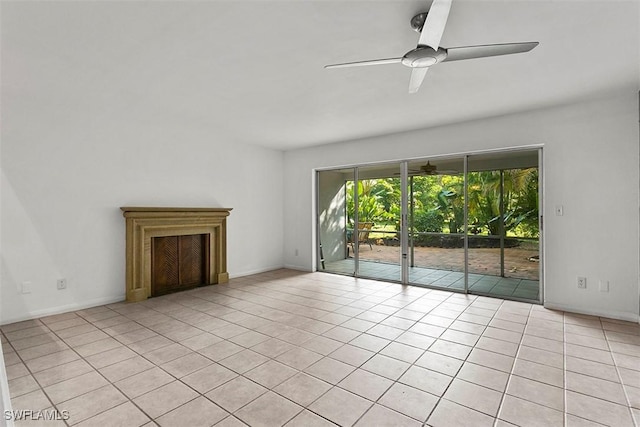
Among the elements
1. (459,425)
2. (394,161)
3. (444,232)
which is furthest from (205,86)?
(444,232)

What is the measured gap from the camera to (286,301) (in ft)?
14.4

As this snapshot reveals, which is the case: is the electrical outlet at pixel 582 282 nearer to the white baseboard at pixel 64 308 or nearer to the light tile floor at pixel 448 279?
the light tile floor at pixel 448 279

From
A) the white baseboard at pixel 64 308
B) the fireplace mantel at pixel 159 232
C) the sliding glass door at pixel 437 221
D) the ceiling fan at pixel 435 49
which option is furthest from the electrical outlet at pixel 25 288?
the sliding glass door at pixel 437 221

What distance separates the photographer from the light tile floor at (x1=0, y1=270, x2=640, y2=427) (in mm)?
2021

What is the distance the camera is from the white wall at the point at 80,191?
11.8ft

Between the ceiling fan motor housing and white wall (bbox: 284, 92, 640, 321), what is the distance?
8.96 feet

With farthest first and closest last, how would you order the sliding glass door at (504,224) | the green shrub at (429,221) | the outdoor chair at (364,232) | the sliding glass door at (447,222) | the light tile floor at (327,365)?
the outdoor chair at (364,232), the green shrub at (429,221), the sliding glass door at (447,222), the sliding glass door at (504,224), the light tile floor at (327,365)

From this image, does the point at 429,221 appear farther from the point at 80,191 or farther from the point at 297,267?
the point at 80,191

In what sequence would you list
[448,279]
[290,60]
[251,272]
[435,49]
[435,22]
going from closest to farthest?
1. [435,22]
2. [435,49]
3. [290,60]
4. [448,279]
5. [251,272]

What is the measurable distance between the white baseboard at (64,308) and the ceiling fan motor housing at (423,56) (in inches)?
182

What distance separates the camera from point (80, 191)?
13.3 feet

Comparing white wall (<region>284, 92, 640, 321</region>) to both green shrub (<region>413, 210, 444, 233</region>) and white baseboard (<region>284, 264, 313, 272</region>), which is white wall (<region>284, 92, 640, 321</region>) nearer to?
green shrub (<region>413, 210, 444, 233</region>)

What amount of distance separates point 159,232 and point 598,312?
5821 mm

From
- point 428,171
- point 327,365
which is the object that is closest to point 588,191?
point 428,171
